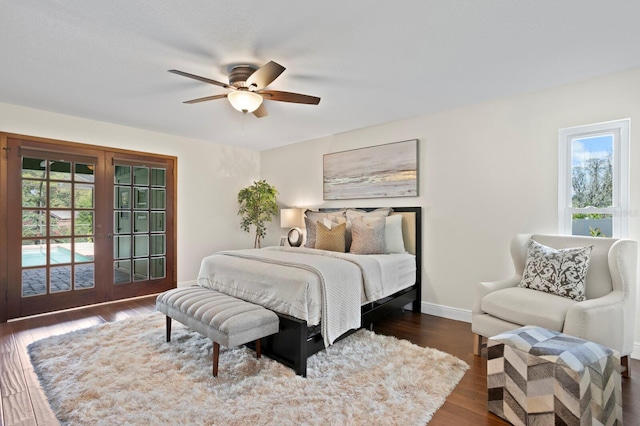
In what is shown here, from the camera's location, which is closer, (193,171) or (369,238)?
(369,238)

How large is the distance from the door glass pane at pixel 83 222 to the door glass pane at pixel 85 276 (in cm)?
42

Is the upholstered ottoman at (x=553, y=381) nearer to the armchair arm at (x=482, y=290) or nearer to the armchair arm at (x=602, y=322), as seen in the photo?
the armchair arm at (x=602, y=322)

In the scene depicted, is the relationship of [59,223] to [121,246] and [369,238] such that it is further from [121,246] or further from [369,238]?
[369,238]

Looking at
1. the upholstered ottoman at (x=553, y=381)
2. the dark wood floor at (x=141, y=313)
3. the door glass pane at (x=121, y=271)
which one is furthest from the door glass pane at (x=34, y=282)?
the upholstered ottoman at (x=553, y=381)

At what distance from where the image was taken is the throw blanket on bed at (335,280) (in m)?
2.47

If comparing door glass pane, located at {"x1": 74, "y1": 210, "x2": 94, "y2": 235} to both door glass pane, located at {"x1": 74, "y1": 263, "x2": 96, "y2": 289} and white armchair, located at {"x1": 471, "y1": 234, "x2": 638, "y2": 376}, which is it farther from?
white armchair, located at {"x1": 471, "y1": 234, "x2": 638, "y2": 376}

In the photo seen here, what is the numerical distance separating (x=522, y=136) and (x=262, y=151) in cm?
419

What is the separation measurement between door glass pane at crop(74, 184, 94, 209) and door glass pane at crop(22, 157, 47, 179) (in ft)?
1.17

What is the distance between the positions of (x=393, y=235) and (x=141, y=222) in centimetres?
350

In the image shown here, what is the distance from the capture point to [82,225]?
401 centimetres

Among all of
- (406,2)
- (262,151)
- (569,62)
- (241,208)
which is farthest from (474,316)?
(262,151)

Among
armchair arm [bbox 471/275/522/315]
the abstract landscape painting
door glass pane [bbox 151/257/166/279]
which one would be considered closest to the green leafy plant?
the abstract landscape painting

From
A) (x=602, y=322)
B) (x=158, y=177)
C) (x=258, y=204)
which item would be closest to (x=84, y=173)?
(x=158, y=177)

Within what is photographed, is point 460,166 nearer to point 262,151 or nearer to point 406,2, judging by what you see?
point 406,2
